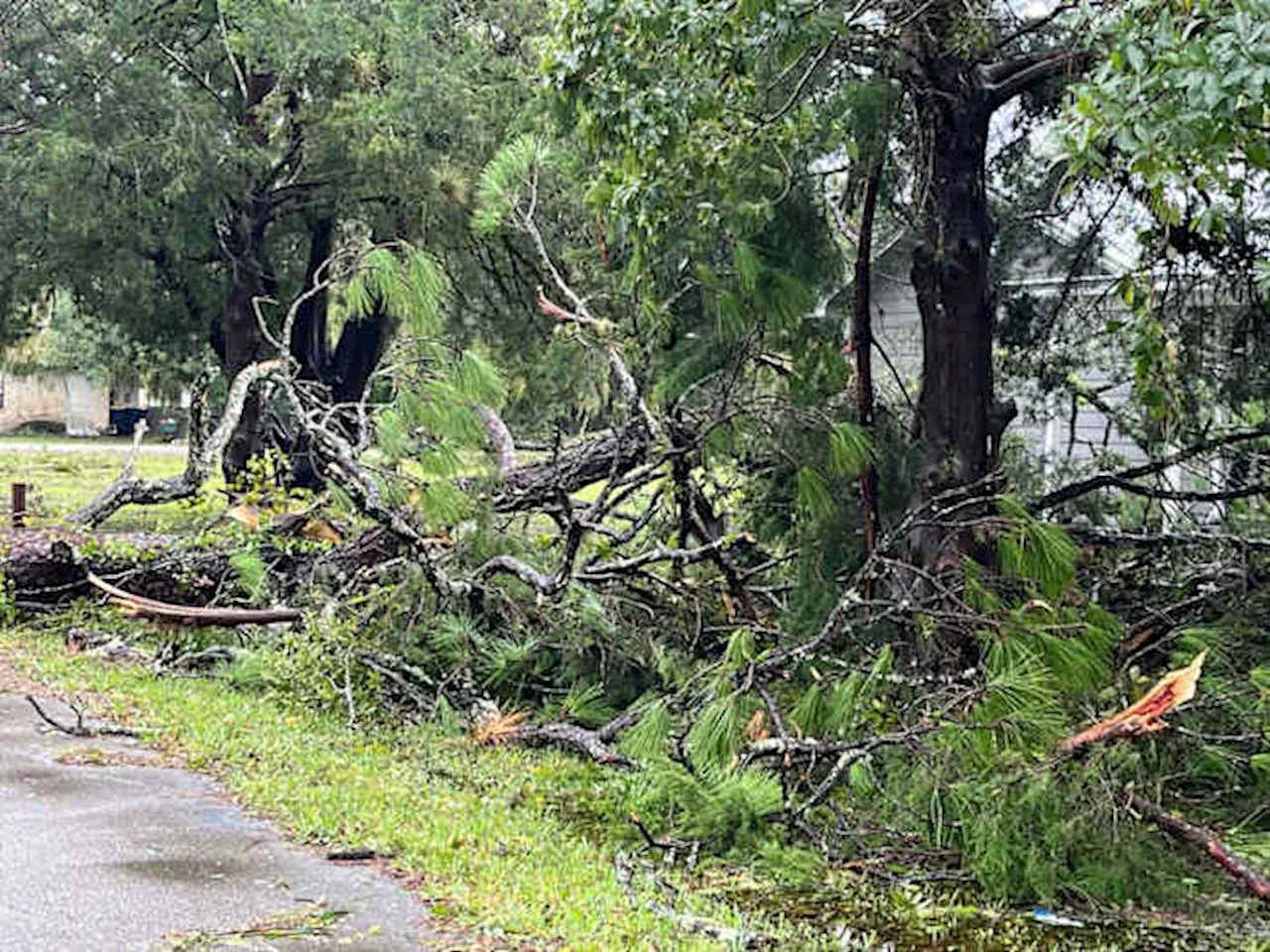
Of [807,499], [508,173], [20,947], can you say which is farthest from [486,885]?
[508,173]

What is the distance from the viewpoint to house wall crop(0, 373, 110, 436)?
46.5 m

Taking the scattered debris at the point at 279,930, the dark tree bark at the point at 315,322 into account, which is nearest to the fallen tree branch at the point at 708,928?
the scattered debris at the point at 279,930

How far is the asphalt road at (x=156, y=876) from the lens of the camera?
4.00 m

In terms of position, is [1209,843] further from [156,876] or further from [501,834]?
[156,876]

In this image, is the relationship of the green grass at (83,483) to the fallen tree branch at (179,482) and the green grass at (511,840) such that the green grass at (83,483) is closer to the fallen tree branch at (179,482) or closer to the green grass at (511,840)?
the fallen tree branch at (179,482)

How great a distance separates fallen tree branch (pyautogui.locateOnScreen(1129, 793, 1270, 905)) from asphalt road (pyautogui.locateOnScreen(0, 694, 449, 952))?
8.18 feet

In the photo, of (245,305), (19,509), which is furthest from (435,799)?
(245,305)

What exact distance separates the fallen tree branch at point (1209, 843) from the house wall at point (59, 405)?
150ft

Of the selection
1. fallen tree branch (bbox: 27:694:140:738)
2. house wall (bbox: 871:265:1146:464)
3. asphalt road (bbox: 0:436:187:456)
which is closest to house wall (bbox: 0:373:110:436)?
asphalt road (bbox: 0:436:187:456)

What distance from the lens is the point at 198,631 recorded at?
888 cm

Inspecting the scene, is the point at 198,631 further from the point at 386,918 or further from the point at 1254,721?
the point at 1254,721

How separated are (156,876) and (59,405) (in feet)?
156

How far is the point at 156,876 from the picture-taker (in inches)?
180

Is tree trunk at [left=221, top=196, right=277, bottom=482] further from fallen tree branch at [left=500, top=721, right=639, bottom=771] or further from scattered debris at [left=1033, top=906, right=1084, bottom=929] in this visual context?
scattered debris at [left=1033, top=906, right=1084, bottom=929]
